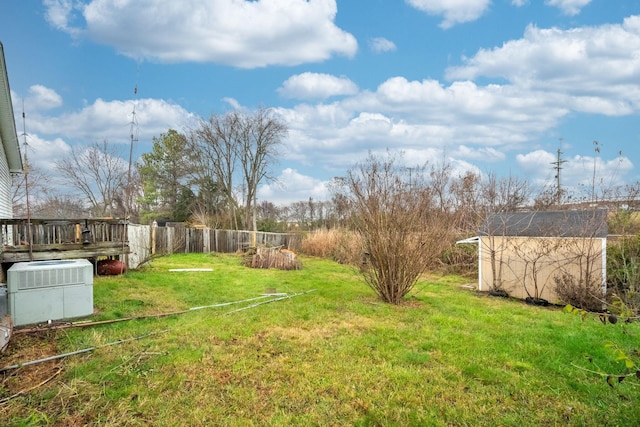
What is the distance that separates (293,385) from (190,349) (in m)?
1.48

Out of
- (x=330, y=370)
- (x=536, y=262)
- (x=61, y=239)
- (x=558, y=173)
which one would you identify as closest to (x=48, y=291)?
(x=61, y=239)

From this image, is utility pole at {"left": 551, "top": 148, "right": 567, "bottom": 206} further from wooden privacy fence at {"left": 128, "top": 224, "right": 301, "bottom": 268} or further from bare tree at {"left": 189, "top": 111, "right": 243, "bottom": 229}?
bare tree at {"left": 189, "top": 111, "right": 243, "bottom": 229}

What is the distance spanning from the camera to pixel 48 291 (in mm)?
5141

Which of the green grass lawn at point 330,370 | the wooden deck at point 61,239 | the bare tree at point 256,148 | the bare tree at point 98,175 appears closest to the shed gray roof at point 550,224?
the green grass lawn at point 330,370

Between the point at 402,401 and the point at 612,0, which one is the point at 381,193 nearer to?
the point at 402,401

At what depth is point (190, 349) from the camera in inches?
164

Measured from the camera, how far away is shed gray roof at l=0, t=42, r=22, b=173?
23.6 feet

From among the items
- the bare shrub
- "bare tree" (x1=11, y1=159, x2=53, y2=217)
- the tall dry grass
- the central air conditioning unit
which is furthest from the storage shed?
"bare tree" (x1=11, y1=159, x2=53, y2=217)

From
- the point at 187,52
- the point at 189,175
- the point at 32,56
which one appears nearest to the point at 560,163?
the point at 187,52

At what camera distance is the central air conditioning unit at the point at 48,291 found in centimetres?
492

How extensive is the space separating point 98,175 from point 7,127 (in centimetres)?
1402

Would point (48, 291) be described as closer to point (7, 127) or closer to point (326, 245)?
point (7, 127)

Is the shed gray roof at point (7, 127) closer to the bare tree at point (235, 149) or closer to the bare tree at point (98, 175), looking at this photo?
the bare tree at point (98, 175)

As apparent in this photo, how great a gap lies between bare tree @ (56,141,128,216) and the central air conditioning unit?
18007mm
